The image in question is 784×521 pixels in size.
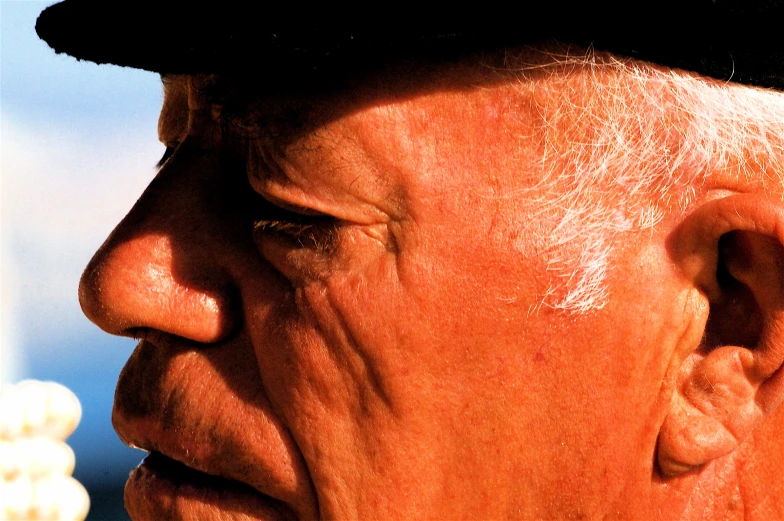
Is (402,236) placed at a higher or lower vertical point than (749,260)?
higher

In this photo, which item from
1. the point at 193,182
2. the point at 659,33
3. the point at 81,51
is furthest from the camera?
the point at 193,182

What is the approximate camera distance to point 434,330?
1324 mm

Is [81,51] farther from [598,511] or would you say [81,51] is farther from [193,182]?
[598,511]

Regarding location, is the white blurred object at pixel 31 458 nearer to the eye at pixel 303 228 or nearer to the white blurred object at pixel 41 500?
the white blurred object at pixel 41 500

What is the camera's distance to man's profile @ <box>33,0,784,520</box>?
1287 mm

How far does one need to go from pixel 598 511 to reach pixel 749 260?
16.6 inches

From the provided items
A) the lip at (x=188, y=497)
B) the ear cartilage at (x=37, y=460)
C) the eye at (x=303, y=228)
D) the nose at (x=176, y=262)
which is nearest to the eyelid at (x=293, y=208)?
the eye at (x=303, y=228)

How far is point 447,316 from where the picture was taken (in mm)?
1324

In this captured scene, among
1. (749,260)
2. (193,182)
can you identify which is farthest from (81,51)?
(749,260)

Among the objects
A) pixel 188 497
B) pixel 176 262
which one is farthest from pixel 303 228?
pixel 188 497

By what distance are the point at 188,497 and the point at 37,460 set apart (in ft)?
4.67

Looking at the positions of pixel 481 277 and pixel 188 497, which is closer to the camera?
pixel 481 277

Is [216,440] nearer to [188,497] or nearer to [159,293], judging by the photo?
[188,497]

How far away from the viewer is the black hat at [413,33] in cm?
118
